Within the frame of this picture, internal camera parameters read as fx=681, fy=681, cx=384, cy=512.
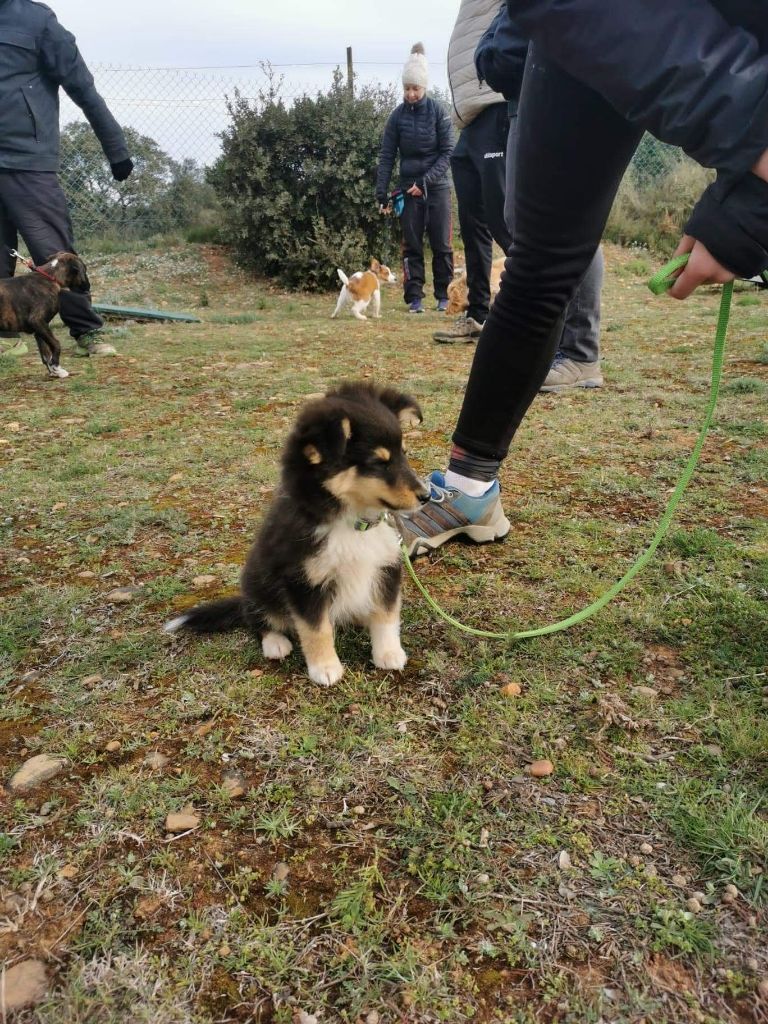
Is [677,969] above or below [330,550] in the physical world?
below

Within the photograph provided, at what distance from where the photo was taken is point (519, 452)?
13.0 ft

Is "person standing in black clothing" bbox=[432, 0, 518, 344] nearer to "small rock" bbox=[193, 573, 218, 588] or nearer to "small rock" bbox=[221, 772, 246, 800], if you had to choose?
"small rock" bbox=[193, 573, 218, 588]

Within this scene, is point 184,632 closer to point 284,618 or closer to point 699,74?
point 284,618

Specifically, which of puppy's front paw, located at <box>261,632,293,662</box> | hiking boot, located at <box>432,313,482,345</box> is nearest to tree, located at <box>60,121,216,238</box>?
hiking boot, located at <box>432,313,482,345</box>

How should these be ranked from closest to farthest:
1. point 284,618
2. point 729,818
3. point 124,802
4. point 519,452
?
point 729,818 < point 124,802 < point 284,618 < point 519,452

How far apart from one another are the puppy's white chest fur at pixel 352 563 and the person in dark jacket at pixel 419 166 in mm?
9347

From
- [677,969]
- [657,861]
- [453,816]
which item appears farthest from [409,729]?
[677,969]

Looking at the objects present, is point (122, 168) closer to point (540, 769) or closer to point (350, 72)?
point (540, 769)

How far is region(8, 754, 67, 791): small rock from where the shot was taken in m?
1.73

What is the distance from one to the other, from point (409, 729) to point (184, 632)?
92cm

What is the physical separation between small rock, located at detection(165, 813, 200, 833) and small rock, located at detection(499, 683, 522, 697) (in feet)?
2.94

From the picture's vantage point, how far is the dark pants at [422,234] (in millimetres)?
10578

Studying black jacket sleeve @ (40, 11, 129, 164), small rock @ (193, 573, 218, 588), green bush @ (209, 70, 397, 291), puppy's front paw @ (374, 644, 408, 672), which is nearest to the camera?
puppy's front paw @ (374, 644, 408, 672)

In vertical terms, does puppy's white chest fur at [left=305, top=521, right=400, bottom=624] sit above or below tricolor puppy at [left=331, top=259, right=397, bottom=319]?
above
